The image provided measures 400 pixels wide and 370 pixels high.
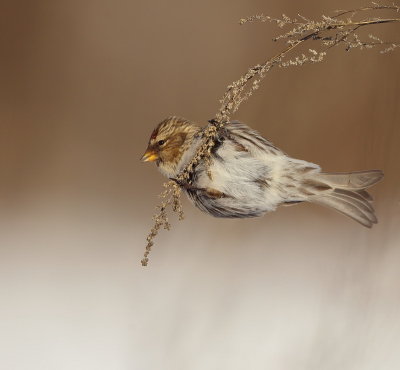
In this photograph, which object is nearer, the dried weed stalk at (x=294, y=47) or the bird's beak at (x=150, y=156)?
the dried weed stalk at (x=294, y=47)

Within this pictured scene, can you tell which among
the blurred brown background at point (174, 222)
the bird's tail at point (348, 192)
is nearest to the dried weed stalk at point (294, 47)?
the blurred brown background at point (174, 222)

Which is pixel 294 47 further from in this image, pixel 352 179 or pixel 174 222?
pixel 174 222

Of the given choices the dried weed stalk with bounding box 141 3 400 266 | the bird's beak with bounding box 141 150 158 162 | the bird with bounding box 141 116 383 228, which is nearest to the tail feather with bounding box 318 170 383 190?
the bird with bounding box 141 116 383 228

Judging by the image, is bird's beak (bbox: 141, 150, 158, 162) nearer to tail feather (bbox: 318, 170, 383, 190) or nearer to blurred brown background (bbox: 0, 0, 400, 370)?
blurred brown background (bbox: 0, 0, 400, 370)

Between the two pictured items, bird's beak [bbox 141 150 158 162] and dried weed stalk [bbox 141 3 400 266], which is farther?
bird's beak [bbox 141 150 158 162]

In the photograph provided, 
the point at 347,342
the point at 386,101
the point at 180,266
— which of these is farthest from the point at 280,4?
the point at 347,342

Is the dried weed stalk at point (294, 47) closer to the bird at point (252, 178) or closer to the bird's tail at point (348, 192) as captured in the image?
the bird at point (252, 178)

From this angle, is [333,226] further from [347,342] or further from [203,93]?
[203,93]
